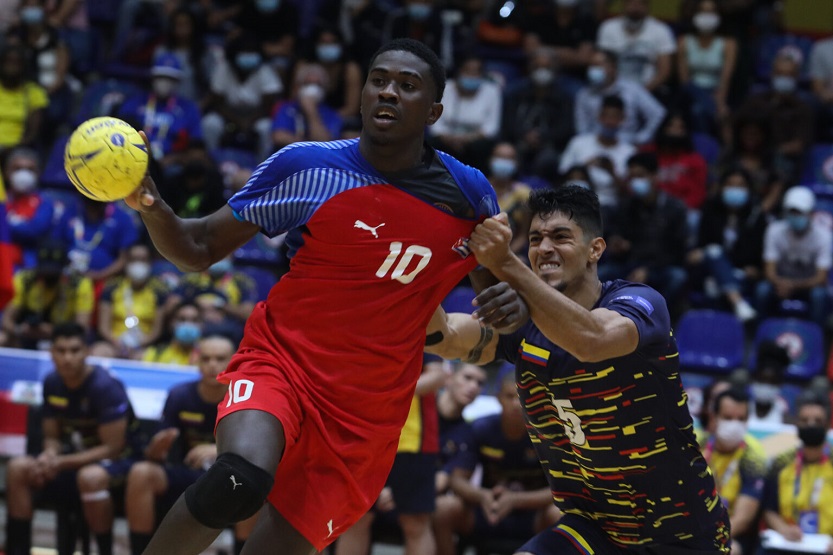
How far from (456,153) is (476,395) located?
421cm

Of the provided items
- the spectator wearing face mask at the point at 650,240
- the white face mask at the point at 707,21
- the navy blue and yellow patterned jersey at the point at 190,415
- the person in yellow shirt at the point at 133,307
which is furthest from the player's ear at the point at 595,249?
the white face mask at the point at 707,21

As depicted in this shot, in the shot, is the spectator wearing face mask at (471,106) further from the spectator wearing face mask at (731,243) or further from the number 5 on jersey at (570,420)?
the number 5 on jersey at (570,420)

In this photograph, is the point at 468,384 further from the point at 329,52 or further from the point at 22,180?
the point at 329,52

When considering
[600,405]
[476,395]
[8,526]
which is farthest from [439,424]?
[600,405]

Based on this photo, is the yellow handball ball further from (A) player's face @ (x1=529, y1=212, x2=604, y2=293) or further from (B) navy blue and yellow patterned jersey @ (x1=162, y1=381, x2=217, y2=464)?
(B) navy blue and yellow patterned jersey @ (x1=162, y1=381, x2=217, y2=464)

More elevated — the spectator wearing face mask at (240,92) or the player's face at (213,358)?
the spectator wearing face mask at (240,92)

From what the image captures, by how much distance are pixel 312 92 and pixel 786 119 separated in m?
5.24

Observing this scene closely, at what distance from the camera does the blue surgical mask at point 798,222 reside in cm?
1158

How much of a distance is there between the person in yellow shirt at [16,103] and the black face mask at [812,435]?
9067 millimetres

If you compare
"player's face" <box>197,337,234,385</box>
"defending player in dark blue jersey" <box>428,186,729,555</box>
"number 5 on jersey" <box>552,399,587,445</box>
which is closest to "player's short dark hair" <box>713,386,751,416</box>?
"player's face" <box>197,337,234,385</box>

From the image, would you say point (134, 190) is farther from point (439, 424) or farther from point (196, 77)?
point (196, 77)

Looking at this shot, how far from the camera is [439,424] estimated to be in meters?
8.66

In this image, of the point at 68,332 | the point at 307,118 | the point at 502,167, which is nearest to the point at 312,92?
the point at 307,118

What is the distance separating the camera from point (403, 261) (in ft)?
14.4
